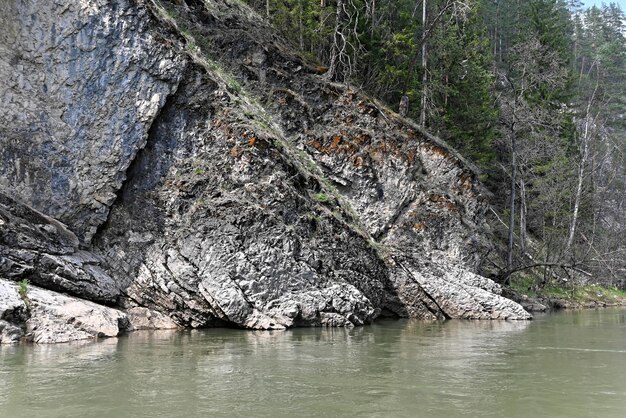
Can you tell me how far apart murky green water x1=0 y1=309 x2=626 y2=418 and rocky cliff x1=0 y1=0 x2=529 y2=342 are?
1.99m

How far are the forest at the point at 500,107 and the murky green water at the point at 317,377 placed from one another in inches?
497

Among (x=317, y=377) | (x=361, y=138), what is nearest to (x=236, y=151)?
(x=361, y=138)

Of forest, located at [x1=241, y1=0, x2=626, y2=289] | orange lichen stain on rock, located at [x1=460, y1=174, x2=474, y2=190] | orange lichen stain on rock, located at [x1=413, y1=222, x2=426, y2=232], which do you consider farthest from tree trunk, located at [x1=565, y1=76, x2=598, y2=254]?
orange lichen stain on rock, located at [x1=413, y1=222, x2=426, y2=232]

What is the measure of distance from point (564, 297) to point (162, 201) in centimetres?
1954

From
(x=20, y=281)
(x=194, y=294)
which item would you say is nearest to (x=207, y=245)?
(x=194, y=294)

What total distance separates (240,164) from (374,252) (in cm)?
484

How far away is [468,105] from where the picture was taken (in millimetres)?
27531

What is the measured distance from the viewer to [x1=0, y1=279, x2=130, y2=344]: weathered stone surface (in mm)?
10695

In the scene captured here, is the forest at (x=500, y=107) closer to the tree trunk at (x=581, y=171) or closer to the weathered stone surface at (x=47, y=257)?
the tree trunk at (x=581, y=171)

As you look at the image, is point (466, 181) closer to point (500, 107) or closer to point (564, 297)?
point (564, 297)

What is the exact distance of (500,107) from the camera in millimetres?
29000

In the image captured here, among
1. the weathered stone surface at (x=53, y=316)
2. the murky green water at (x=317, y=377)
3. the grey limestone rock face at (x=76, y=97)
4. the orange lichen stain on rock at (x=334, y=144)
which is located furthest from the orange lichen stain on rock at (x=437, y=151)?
the weathered stone surface at (x=53, y=316)

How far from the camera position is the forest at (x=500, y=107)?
23484 millimetres

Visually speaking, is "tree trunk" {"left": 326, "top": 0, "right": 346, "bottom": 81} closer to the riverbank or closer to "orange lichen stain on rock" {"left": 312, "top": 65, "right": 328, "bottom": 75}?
"orange lichen stain on rock" {"left": 312, "top": 65, "right": 328, "bottom": 75}
